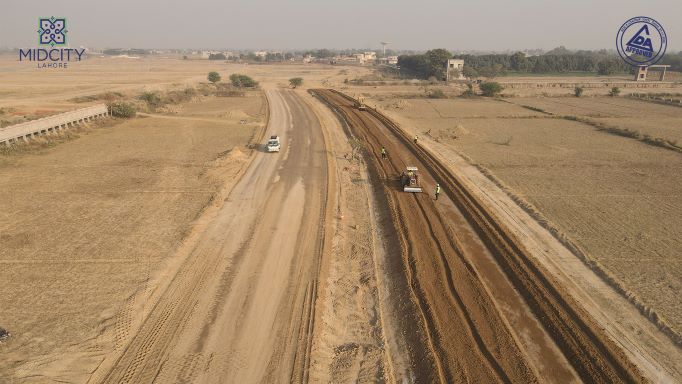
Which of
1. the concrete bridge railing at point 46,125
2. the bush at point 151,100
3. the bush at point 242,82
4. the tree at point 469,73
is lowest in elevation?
the concrete bridge railing at point 46,125

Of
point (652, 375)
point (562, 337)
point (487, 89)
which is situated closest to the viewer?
point (652, 375)

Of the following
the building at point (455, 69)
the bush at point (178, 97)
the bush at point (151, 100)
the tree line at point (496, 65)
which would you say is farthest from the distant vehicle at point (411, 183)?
the building at point (455, 69)

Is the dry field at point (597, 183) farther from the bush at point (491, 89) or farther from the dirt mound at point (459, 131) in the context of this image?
the bush at point (491, 89)

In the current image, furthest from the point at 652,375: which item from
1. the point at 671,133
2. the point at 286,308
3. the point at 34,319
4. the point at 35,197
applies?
the point at 671,133

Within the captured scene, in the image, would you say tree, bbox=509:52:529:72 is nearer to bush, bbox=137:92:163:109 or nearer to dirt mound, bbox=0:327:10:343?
bush, bbox=137:92:163:109

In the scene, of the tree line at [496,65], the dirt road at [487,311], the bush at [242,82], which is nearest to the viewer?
the dirt road at [487,311]

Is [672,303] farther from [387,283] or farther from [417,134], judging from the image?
[417,134]
